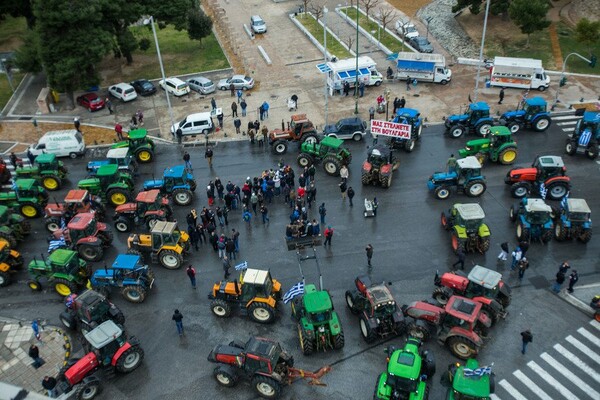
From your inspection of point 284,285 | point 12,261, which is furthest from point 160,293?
point 12,261

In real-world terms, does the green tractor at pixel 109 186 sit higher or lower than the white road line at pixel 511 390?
higher

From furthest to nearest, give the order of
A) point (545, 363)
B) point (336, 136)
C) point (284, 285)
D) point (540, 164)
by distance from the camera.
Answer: point (336, 136), point (540, 164), point (284, 285), point (545, 363)

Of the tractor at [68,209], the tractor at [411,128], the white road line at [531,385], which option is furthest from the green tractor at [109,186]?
the white road line at [531,385]

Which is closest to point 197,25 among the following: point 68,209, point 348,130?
point 348,130

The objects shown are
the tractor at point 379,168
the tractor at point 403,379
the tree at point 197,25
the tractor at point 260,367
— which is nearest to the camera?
the tractor at point 403,379

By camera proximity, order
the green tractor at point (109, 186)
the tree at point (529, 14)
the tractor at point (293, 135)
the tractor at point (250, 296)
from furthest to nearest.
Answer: the tree at point (529, 14) → the tractor at point (293, 135) → the green tractor at point (109, 186) → the tractor at point (250, 296)

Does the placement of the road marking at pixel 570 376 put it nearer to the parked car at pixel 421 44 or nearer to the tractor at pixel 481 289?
the tractor at pixel 481 289

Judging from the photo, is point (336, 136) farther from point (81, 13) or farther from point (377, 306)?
point (81, 13)
